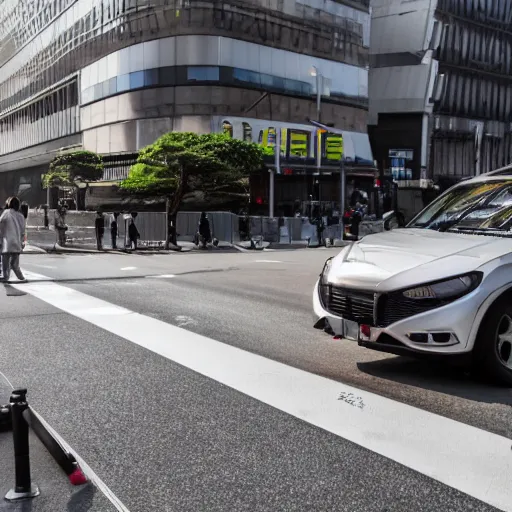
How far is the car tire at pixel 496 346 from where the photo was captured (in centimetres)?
485

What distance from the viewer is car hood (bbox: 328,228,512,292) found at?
4.92 metres

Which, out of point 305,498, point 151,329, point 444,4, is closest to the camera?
point 305,498

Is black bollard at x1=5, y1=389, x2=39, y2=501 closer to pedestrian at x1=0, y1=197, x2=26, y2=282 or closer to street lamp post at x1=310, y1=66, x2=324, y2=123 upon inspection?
pedestrian at x1=0, y1=197, x2=26, y2=282

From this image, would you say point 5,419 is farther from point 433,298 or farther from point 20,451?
point 433,298

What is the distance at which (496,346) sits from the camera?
493 centimetres

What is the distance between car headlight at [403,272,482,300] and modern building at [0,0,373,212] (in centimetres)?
3903

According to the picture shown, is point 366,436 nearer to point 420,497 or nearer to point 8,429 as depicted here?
point 420,497

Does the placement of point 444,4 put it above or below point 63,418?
above

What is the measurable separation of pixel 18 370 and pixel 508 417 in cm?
399

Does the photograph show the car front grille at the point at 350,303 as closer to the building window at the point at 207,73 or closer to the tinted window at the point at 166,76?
the building window at the point at 207,73

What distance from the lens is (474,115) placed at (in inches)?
2485

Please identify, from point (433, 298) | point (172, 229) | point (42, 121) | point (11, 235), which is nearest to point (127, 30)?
point (42, 121)

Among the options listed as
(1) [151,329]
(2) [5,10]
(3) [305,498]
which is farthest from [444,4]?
(3) [305,498]

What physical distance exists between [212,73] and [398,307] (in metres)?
40.1
